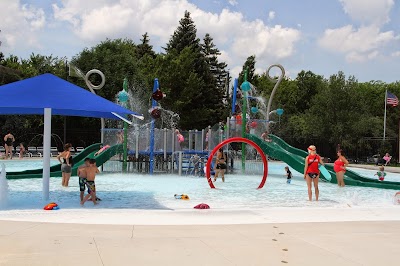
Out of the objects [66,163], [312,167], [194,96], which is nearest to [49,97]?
[66,163]

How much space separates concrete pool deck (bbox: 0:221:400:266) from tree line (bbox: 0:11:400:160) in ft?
71.1

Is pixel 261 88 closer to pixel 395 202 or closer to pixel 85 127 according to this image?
pixel 85 127

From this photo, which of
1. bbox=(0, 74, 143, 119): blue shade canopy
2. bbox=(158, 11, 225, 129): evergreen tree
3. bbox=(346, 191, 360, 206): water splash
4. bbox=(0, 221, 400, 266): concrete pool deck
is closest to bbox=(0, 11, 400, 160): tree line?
bbox=(158, 11, 225, 129): evergreen tree

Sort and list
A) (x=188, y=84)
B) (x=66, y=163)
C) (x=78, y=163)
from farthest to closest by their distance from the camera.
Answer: (x=188, y=84)
(x=78, y=163)
(x=66, y=163)

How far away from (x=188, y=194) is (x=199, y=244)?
301 inches

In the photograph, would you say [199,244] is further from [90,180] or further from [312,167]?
[312,167]

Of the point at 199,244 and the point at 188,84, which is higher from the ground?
the point at 188,84

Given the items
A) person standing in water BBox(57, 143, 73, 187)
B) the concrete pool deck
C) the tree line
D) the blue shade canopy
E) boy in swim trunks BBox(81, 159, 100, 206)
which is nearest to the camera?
the concrete pool deck

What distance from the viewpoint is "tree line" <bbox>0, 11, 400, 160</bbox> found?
126 feet

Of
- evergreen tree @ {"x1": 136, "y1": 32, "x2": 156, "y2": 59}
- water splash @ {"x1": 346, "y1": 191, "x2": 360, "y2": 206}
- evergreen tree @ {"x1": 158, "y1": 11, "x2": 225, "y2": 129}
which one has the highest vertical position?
evergreen tree @ {"x1": 136, "y1": 32, "x2": 156, "y2": 59}

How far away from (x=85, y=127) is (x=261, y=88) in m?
31.1

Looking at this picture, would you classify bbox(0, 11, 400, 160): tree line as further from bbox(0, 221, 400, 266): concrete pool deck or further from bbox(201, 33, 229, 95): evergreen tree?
bbox(0, 221, 400, 266): concrete pool deck

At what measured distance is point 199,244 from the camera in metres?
6.91

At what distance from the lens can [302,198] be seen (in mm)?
14047
